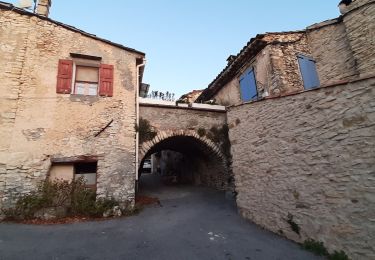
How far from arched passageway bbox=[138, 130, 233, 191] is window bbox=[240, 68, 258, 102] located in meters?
2.75

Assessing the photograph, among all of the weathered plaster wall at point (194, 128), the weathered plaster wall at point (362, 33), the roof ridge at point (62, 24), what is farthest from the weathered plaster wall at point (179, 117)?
the weathered plaster wall at point (362, 33)

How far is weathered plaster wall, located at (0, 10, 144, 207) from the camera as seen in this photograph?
21.5 feet

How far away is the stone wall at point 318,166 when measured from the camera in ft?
10.9

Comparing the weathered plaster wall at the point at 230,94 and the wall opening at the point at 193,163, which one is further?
the weathered plaster wall at the point at 230,94

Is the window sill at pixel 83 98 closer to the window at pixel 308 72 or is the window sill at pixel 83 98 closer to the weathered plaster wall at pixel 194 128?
the weathered plaster wall at pixel 194 128

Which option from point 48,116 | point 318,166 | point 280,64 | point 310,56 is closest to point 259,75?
point 280,64

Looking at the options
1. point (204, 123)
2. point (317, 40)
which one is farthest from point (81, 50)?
point (317, 40)

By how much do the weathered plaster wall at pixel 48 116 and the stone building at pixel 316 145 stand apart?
3.95m

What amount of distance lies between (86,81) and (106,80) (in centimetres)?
82

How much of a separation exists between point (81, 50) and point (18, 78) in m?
2.26

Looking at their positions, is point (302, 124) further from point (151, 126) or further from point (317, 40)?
point (317, 40)

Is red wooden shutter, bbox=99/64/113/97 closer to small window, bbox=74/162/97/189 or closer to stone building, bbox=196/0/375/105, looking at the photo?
small window, bbox=74/162/97/189

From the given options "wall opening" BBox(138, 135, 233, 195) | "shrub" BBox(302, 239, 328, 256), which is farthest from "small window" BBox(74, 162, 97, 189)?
"shrub" BBox(302, 239, 328, 256)

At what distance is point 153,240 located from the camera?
480cm
